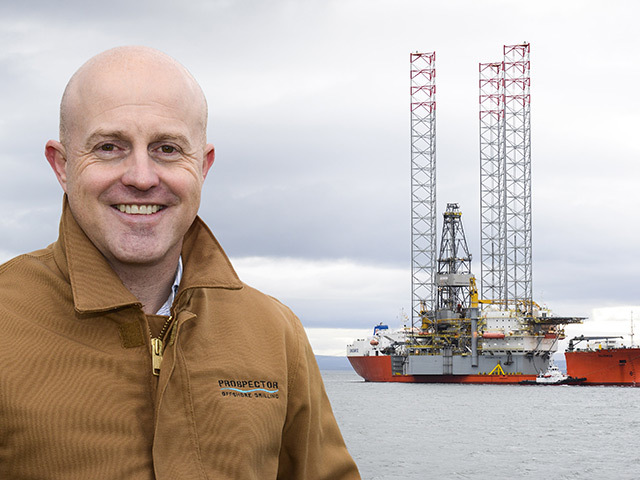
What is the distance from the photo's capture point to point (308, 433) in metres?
1.87

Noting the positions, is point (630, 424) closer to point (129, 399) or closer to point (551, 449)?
point (551, 449)

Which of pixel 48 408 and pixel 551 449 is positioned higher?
pixel 48 408

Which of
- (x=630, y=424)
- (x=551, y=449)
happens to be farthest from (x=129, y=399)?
(x=630, y=424)

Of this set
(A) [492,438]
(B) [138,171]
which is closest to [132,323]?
(B) [138,171]

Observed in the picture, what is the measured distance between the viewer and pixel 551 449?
3581 centimetres

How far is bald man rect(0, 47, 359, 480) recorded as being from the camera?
5.05 feet

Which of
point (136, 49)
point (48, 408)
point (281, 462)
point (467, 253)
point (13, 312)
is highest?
point (467, 253)

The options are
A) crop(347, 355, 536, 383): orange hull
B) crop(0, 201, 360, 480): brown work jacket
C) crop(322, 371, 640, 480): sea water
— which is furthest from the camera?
crop(347, 355, 536, 383): orange hull

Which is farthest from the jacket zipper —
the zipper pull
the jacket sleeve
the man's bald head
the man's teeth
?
the man's bald head

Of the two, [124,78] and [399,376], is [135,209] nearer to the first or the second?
[124,78]

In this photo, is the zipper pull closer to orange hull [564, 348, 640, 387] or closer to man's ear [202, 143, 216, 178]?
man's ear [202, 143, 216, 178]

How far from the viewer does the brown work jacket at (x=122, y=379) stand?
1524 millimetres

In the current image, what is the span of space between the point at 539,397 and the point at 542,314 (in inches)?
317

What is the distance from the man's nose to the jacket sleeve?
0.52m
